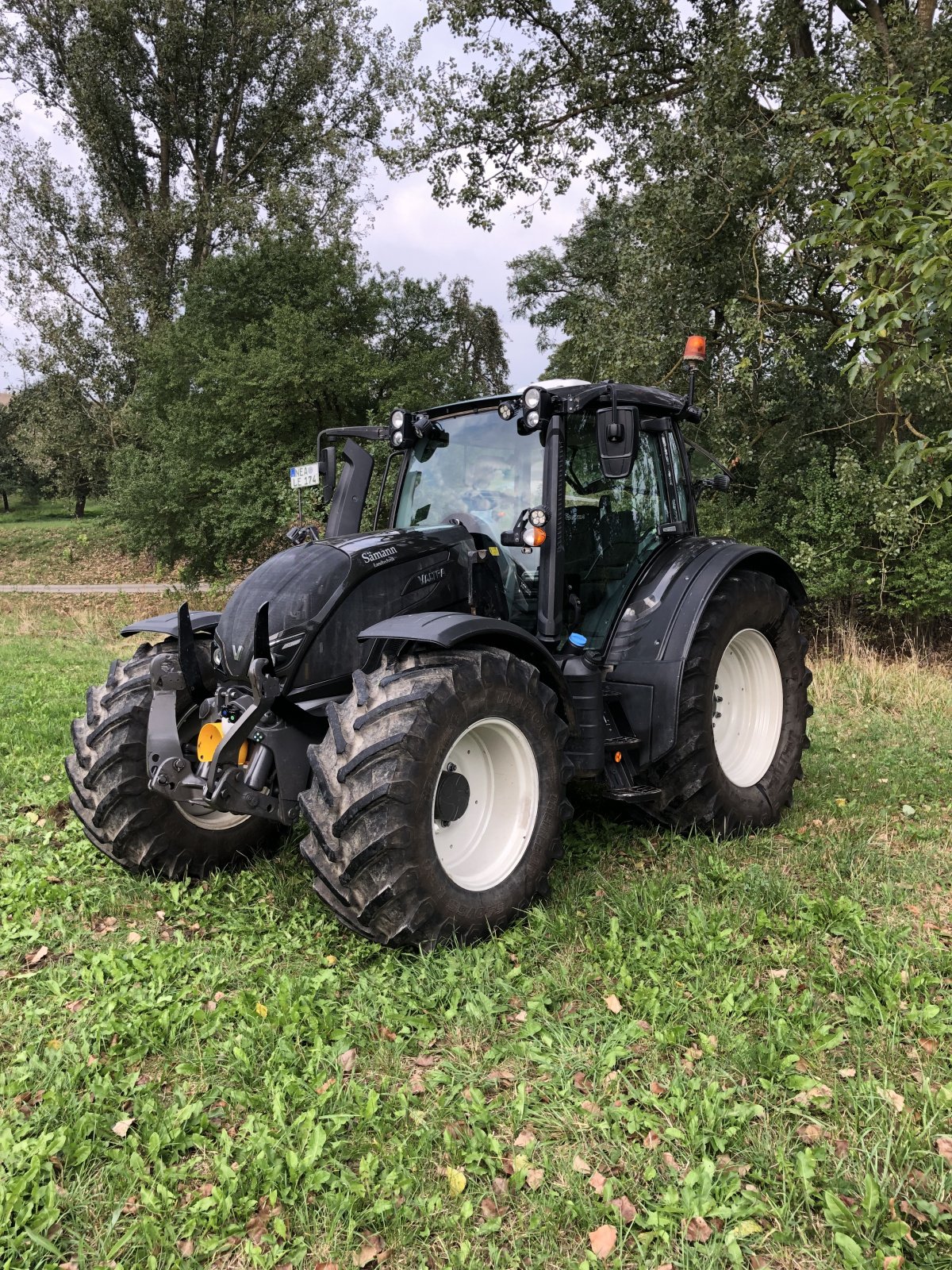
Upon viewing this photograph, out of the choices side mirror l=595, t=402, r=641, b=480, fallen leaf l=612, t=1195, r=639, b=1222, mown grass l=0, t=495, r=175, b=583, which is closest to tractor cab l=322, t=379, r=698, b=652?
side mirror l=595, t=402, r=641, b=480

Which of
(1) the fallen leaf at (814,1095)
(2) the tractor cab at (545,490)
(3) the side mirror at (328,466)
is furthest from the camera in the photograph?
(3) the side mirror at (328,466)

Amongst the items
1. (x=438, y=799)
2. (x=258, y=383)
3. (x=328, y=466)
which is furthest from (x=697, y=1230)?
(x=258, y=383)

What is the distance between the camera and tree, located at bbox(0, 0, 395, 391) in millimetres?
21625

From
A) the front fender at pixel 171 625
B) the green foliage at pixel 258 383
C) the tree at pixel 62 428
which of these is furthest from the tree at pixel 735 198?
the tree at pixel 62 428

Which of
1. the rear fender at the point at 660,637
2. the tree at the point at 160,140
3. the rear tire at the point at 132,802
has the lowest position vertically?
the rear tire at the point at 132,802

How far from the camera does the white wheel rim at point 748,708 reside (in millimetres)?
4723

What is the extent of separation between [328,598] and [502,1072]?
1770 mm

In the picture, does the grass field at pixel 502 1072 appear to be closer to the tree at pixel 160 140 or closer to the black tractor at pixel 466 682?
the black tractor at pixel 466 682

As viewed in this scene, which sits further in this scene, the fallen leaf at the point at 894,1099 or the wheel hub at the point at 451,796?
A: the wheel hub at the point at 451,796

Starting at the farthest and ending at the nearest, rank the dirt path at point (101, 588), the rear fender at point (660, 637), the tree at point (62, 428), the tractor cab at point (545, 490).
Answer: the tree at point (62, 428)
the dirt path at point (101, 588)
the rear fender at point (660, 637)
the tractor cab at point (545, 490)

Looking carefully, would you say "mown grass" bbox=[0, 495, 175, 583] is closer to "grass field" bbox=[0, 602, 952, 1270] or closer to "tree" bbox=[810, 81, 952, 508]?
"grass field" bbox=[0, 602, 952, 1270]

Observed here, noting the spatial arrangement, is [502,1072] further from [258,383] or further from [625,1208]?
[258,383]

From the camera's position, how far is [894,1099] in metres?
2.46

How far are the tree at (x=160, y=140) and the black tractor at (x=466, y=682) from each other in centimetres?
1878
